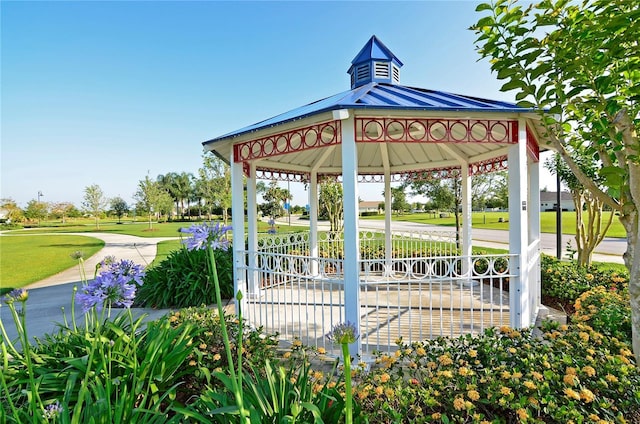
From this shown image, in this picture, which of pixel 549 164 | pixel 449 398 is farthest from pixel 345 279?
pixel 549 164

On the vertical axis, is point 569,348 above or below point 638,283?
below

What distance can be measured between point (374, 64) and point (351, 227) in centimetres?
421

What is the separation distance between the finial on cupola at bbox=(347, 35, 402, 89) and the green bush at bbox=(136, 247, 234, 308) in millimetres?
5209

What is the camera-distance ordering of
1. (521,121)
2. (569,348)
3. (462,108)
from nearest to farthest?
(569,348) → (462,108) → (521,121)

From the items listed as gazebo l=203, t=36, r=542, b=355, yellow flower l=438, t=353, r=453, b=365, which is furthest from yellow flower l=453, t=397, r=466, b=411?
gazebo l=203, t=36, r=542, b=355

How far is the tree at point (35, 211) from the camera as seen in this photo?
5328 cm

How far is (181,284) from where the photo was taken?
6.84m

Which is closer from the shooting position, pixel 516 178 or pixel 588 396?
pixel 588 396

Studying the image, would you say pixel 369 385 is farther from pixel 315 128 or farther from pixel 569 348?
pixel 315 128

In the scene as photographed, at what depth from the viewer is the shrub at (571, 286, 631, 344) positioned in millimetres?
3391

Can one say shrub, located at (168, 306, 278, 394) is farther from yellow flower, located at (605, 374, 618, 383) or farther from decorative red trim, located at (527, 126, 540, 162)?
decorative red trim, located at (527, 126, 540, 162)

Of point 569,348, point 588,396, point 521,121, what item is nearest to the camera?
point 588,396

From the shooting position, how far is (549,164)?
908cm

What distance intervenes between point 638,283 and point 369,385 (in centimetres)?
205
